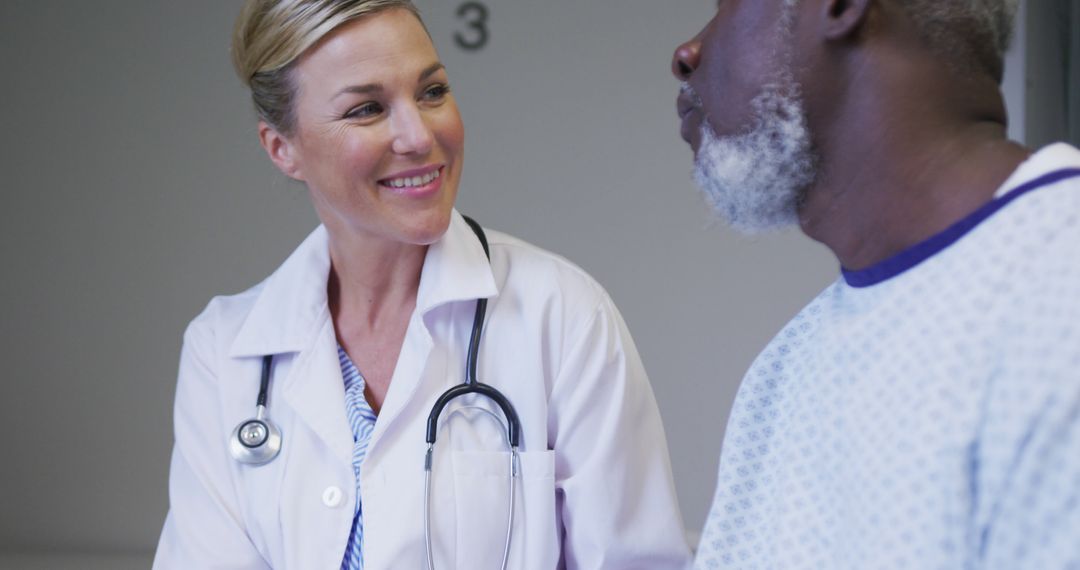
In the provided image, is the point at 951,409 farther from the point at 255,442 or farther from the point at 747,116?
the point at 255,442

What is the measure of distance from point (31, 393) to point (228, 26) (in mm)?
1133

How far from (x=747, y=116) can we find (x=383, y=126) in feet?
2.09

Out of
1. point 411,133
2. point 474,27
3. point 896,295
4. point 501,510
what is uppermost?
point 474,27

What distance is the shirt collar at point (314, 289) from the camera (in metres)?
1.42

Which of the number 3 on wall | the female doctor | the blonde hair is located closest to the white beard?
the female doctor

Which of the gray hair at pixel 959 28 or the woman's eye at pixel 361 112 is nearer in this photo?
the gray hair at pixel 959 28

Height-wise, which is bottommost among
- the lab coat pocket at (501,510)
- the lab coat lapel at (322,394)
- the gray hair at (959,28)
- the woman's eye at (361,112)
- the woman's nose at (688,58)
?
the lab coat pocket at (501,510)

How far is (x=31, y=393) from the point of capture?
3.15 meters

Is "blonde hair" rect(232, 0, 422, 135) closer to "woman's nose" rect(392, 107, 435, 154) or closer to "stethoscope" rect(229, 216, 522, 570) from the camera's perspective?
"woman's nose" rect(392, 107, 435, 154)

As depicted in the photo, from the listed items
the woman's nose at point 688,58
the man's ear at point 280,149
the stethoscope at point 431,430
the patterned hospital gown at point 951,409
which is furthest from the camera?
the man's ear at point 280,149

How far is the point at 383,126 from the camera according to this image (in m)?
1.38

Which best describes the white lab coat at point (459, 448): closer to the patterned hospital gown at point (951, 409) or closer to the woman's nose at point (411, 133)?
the woman's nose at point (411, 133)

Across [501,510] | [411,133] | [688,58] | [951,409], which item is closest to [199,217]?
[411,133]

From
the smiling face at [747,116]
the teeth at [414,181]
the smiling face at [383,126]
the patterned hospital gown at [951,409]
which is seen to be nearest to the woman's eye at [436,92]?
the smiling face at [383,126]
